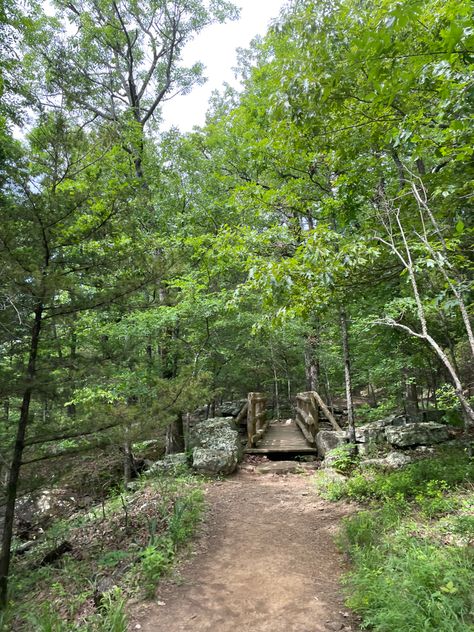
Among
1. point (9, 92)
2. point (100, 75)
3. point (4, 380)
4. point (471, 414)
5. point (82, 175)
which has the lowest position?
point (471, 414)

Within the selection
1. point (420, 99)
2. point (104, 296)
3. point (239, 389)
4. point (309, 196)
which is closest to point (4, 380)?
point (104, 296)

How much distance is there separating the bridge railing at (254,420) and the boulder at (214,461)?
1702mm

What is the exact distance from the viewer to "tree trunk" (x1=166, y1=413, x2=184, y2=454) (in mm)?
8797

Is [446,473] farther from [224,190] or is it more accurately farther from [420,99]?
[224,190]

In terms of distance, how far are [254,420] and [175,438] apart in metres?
2.28

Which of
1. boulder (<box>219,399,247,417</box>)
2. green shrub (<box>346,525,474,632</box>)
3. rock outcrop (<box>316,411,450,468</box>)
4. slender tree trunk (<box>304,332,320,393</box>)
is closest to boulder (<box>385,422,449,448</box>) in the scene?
rock outcrop (<box>316,411,450,468</box>)

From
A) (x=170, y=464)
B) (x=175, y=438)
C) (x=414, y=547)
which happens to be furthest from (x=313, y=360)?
(x=414, y=547)

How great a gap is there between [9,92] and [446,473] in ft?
33.2

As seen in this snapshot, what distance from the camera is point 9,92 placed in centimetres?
655

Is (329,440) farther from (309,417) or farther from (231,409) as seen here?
(231,409)

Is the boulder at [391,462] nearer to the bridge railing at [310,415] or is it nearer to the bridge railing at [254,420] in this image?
the bridge railing at [310,415]

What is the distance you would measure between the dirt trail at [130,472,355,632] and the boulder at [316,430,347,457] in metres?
2.31

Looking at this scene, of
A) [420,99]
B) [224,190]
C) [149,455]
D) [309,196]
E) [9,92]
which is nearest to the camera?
[420,99]

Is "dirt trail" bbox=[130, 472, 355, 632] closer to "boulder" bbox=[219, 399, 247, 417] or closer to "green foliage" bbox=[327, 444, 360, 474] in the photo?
"green foliage" bbox=[327, 444, 360, 474]
